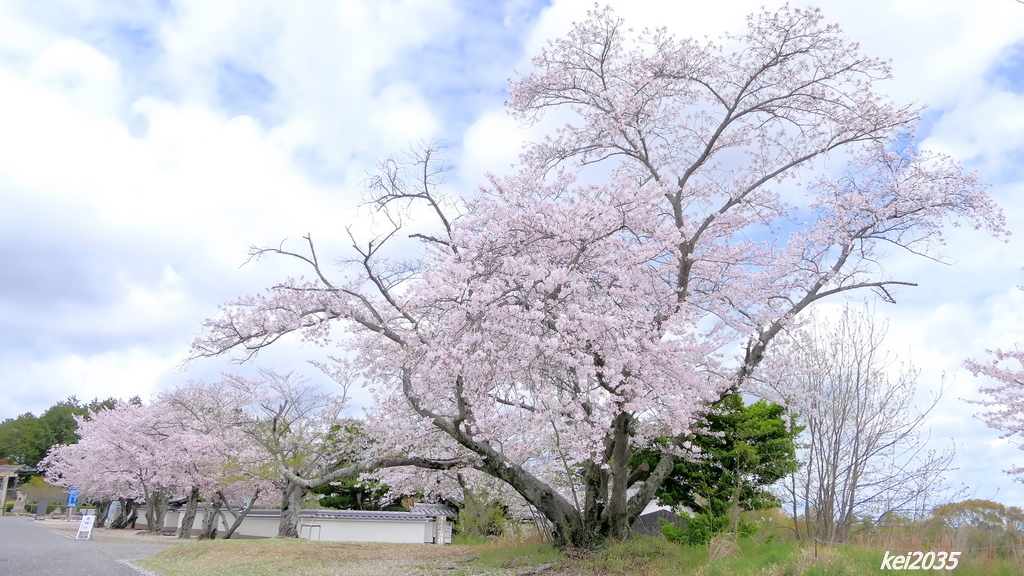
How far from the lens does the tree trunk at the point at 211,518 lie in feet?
84.7

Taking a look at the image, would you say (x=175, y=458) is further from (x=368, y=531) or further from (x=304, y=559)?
(x=304, y=559)

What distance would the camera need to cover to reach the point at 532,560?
1278cm

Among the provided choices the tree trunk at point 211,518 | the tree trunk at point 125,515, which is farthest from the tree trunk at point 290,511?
the tree trunk at point 125,515

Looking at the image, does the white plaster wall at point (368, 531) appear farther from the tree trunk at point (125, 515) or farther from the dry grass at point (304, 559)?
the tree trunk at point (125, 515)

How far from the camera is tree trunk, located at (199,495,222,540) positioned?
25.8m

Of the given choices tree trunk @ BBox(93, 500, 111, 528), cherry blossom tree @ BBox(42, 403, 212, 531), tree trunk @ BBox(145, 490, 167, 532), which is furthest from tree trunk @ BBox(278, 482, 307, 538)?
tree trunk @ BBox(93, 500, 111, 528)

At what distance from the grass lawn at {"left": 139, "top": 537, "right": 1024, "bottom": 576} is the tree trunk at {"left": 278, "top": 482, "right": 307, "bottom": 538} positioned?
10.1 ft

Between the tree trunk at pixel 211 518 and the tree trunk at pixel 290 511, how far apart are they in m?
5.26

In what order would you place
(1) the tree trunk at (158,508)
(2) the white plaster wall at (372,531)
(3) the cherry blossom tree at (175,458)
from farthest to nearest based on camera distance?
(1) the tree trunk at (158,508) < (2) the white plaster wall at (372,531) < (3) the cherry blossom tree at (175,458)

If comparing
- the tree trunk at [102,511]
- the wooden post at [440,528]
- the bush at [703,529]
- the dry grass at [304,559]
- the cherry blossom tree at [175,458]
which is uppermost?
the cherry blossom tree at [175,458]

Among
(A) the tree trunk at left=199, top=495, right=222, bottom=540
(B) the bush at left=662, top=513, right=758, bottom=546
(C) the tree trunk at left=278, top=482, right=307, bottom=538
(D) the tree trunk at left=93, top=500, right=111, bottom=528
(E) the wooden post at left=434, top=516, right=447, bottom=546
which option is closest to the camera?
(B) the bush at left=662, top=513, right=758, bottom=546

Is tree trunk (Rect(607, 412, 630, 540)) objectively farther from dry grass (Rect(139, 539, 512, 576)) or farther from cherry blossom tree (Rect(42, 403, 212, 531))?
cherry blossom tree (Rect(42, 403, 212, 531))

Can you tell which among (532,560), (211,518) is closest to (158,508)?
(211,518)

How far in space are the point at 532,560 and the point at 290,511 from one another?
40.5 ft
